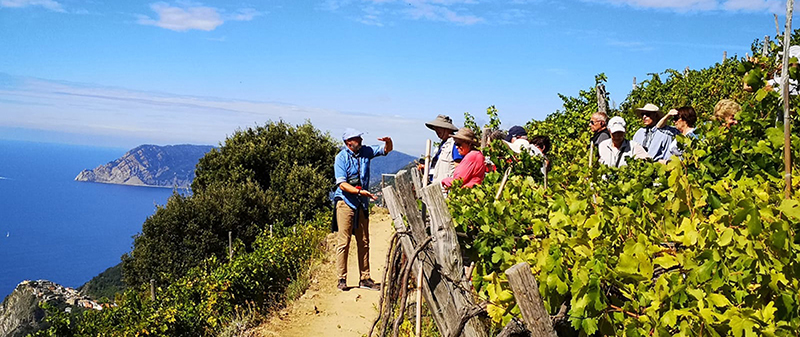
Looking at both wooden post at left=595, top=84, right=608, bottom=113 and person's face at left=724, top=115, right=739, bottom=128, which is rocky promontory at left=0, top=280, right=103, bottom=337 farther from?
person's face at left=724, top=115, right=739, bottom=128

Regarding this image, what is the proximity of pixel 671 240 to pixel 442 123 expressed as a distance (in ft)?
13.4

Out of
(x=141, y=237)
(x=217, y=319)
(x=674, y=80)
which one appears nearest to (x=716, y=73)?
(x=674, y=80)

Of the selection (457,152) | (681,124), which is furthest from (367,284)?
(681,124)

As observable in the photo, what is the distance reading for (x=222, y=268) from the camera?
30.8 ft

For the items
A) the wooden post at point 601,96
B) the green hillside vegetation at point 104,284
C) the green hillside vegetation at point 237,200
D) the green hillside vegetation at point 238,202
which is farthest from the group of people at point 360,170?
the green hillside vegetation at point 104,284

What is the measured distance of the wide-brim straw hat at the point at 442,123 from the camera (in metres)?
6.32

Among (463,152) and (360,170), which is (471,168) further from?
(360,170)

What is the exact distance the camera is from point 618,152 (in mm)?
5148

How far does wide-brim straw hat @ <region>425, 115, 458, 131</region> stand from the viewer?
6317 millimetres

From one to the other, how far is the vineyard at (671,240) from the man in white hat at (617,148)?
1.48 m

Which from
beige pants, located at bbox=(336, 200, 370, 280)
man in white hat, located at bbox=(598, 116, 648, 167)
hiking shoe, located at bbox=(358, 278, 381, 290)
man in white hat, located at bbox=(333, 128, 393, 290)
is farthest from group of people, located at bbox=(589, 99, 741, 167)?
hiking shoe, located at bbox=(358, 278, 381, 290)

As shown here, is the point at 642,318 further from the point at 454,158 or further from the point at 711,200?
the point at 454,158

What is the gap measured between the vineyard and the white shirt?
5.12ft

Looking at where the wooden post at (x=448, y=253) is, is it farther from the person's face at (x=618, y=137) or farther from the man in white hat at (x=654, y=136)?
the man in white hat at (x=654, y=136)
